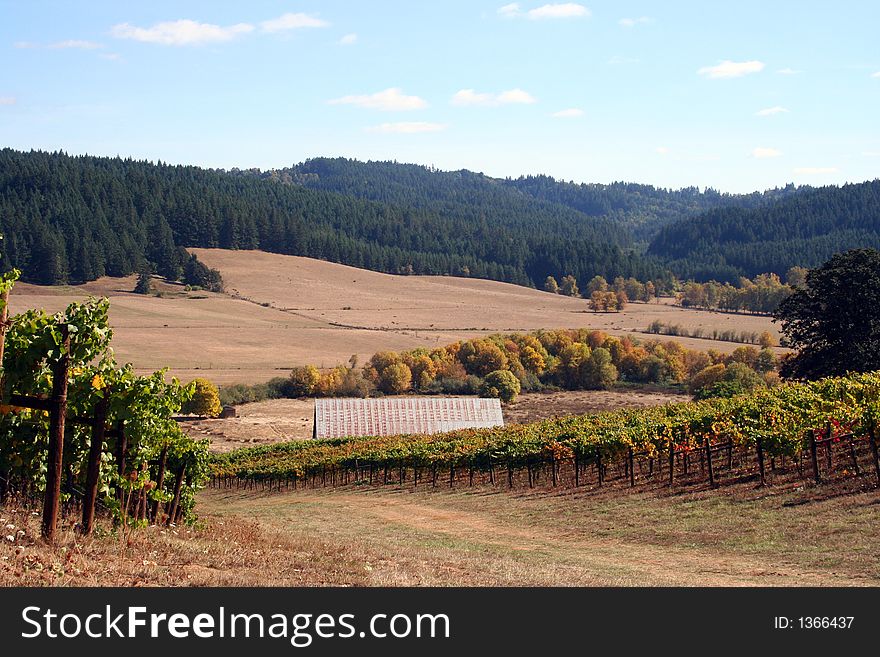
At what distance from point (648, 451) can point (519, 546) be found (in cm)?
1169

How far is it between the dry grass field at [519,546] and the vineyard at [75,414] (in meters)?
1.04

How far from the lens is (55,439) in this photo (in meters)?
11.5

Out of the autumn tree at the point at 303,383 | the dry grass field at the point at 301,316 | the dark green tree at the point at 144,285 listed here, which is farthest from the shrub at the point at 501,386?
the dark green tree at the point at 144,285

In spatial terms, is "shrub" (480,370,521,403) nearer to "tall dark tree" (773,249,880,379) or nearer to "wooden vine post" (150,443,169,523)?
"tall dark tree" (773,249,880,379)

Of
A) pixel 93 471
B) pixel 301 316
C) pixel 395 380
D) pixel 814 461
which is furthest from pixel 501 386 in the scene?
pixel 93 471

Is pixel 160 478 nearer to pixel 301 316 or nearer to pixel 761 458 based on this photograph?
pixel 761 458

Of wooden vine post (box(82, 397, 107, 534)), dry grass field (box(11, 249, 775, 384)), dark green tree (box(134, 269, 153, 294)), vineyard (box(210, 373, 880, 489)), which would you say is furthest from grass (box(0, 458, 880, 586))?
dark green tree (box(134, 269, 153, 294))

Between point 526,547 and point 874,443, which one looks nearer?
point 526,547

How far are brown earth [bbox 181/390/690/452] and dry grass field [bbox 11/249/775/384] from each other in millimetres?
10823

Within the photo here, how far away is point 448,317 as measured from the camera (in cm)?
15350
